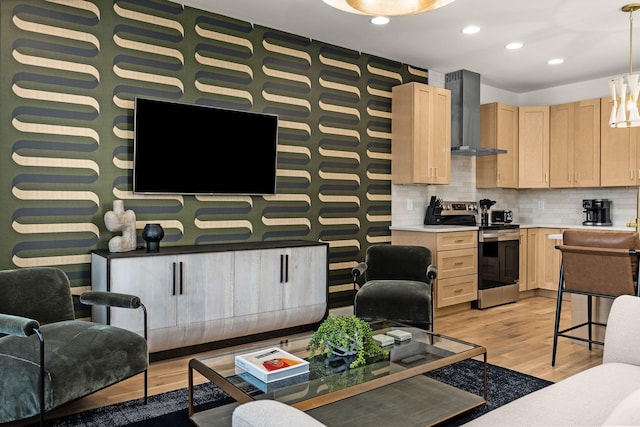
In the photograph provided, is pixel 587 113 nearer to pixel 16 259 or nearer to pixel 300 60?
pixel 300 60

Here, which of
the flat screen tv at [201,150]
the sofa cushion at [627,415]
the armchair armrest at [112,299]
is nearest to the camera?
the sofa cushion at [627,415]

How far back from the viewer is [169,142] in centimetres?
378

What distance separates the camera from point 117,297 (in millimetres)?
2799

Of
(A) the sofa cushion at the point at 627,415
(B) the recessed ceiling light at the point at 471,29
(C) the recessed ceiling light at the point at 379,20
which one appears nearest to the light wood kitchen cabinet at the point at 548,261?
(B) the recessed ceiling light at the point at 471,29

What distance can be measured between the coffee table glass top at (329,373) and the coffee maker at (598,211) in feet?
14.1

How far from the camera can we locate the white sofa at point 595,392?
62.3 inches

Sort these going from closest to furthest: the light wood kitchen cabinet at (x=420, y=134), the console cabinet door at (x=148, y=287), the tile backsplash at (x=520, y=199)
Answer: the console cabinet door at (x=148, y=287) < the light wood kitchen cabinet at (x=420, y=134) < the tile backsplash at (x=520, y=199)

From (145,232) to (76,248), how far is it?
48cm

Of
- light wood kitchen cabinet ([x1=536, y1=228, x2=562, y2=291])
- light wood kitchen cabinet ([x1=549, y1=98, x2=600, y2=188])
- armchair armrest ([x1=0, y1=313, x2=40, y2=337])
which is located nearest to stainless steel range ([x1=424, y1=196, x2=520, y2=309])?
light wood kitchen cabinet ([x1=536, y1=228, x2=562, y2=291])

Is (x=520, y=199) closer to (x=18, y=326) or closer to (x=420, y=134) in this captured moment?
(x=420, y=134)

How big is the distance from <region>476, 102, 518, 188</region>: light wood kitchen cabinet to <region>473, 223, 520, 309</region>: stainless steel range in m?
0.75

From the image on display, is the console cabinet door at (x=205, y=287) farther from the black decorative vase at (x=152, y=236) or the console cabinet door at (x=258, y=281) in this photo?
the black decorative vase at (x=152, y=236)

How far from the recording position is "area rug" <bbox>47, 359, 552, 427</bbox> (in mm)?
2555

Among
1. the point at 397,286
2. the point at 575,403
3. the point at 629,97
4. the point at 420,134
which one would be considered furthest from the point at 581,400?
the point at 420,134
